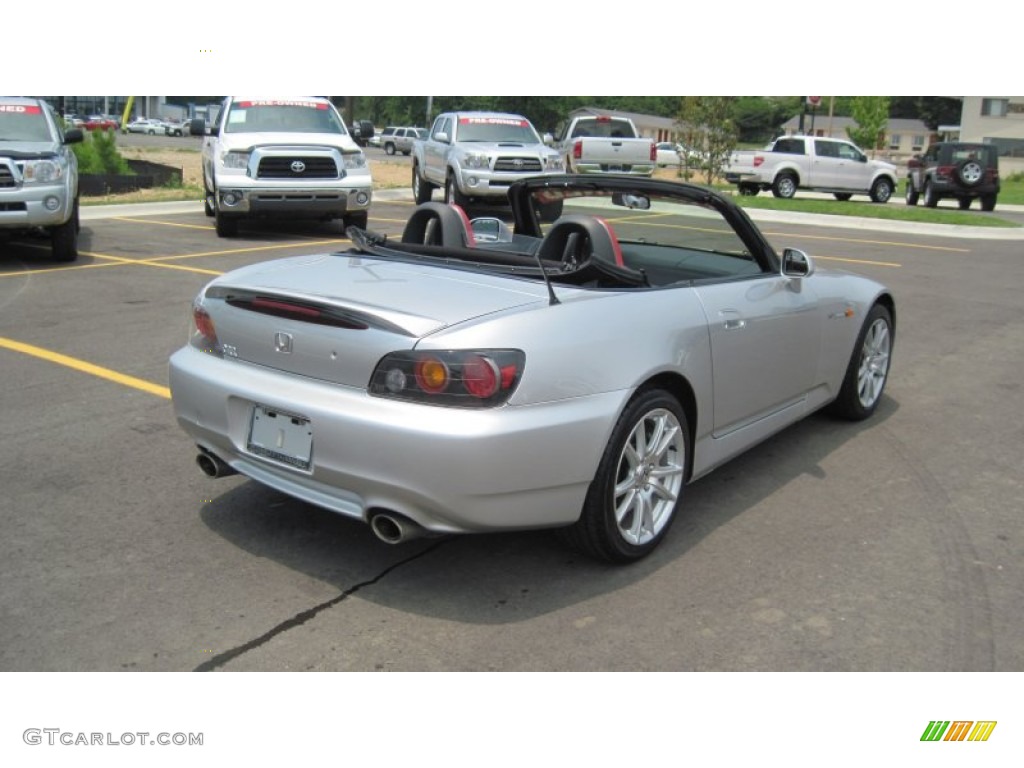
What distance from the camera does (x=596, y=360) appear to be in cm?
357

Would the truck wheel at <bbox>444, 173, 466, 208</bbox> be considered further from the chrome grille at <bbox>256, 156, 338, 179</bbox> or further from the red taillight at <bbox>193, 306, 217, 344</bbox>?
the red taillight at <bbox>193, 306, 217, 344</bbox>

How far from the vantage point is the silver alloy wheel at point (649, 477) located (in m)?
3.80

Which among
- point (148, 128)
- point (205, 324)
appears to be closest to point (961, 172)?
point (205, 324)

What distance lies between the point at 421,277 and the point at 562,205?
1368 millimetres

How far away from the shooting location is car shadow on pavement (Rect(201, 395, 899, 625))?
358 cm

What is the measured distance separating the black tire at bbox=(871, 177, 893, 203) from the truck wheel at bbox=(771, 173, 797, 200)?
244 cm

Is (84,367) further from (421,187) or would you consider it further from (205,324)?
(421,187)

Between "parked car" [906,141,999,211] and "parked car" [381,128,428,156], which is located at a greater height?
"parked car" [381,128,428,156]

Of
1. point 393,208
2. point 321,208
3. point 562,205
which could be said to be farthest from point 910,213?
point 562,205

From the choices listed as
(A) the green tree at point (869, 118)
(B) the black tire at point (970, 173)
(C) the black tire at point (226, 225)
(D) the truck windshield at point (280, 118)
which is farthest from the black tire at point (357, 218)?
(A) the green tree at point (869, 118)

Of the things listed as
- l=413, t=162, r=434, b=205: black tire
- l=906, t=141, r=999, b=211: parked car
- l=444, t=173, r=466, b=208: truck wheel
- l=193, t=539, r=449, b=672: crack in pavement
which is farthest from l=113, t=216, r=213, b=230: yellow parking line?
l=906, t=141, r=999, b=211: parked car

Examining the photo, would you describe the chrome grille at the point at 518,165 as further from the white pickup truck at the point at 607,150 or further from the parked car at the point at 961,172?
the parked car at the point at 961,172

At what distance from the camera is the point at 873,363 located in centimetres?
596

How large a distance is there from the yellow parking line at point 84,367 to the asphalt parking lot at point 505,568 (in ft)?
0.18
